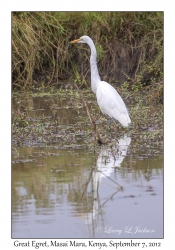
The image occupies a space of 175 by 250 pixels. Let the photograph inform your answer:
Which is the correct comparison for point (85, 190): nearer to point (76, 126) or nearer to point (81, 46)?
point (76, 126)

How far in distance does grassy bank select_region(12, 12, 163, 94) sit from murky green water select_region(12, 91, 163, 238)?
12.9 feet

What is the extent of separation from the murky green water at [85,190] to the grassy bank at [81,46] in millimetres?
3919

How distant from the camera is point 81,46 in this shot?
1125 cm

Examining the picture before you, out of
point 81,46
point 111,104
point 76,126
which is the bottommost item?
point 76,126

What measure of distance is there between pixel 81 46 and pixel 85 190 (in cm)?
638

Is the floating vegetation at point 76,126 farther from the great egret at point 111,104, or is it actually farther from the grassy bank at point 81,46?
the grassy bank at point 81,46

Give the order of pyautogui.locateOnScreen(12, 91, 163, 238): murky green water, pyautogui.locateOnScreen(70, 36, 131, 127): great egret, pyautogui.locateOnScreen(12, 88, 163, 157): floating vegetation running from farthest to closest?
pyautogui.locateOnScreen(70, 36, 131, 127): great egret < pyautogui.locateOnScreen(12, 88, 163, 157): floating vegetation < pyautogui.locateOnScreen(12, 91, 163, 238): murky green water

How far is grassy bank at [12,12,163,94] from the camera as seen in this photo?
10.7m

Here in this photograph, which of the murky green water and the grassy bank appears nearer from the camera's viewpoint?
the murky green water

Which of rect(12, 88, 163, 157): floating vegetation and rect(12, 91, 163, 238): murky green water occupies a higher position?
rect(12, 88, 163, 157): floating vegetation

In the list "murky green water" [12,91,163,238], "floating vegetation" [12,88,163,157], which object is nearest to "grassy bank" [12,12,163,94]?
"floating vegetation" [12,88,163,157]

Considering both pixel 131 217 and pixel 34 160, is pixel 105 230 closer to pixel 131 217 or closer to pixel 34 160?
pixel 131 217

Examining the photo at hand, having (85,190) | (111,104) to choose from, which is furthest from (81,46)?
(85,190)

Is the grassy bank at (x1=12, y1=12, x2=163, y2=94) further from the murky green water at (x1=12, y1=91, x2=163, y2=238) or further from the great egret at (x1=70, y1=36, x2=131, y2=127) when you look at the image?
the murky green water at (x1=12, y1=91, x2=163, y2=238)
